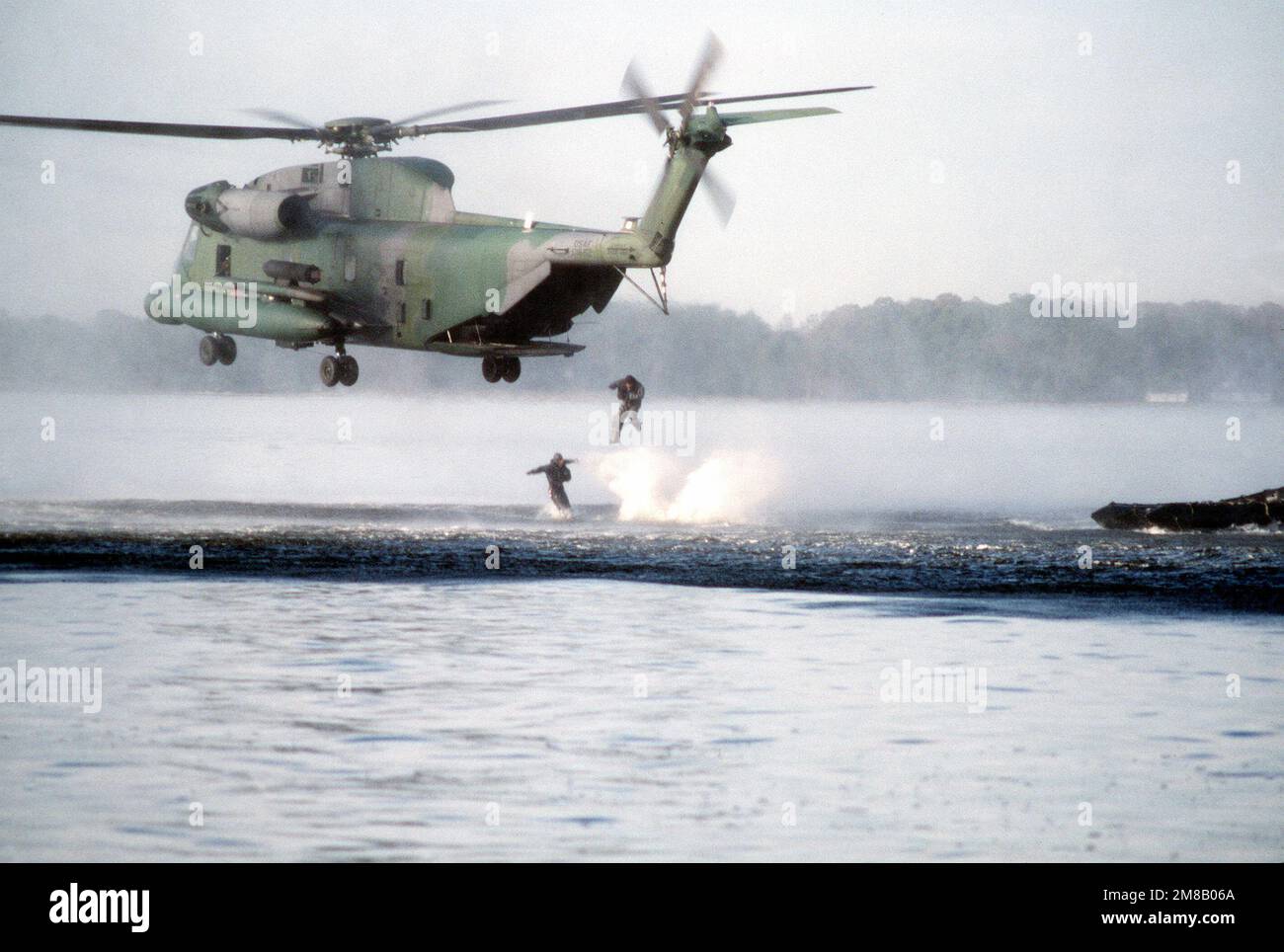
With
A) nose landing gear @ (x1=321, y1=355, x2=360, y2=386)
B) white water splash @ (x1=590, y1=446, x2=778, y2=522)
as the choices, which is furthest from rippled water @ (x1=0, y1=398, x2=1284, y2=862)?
white water splash @ (x1=590, y1=446, x2=778, y2=522)

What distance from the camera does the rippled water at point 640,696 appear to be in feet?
69.2

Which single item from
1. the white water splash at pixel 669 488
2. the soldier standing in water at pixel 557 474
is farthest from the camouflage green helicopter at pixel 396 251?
the white water splash at pixel 669 488

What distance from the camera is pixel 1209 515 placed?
181 feet

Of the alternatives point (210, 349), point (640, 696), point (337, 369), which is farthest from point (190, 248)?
point (640, 696)

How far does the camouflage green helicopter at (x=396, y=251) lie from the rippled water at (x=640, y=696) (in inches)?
221

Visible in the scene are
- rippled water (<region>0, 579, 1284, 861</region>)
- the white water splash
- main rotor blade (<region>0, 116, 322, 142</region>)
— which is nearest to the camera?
rippled water (<region>0, 579, 1284, 861</region>)

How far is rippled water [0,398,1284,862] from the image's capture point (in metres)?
21.1

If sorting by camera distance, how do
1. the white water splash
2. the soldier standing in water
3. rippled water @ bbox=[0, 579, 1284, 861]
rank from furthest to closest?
the white water splash
the soldier standing in water
rippled water @ bbox=[0, 579, 1284, 861]

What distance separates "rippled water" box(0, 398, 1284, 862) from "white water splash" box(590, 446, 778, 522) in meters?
7.74

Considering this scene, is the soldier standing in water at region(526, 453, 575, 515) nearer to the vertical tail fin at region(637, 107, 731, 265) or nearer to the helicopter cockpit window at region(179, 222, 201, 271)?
the helicopter cockpit window at region(179, 222, 201, 271)

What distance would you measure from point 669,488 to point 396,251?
31.2m
